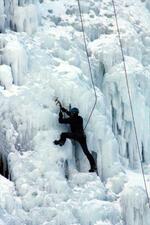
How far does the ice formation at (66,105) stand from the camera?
11.0 metres

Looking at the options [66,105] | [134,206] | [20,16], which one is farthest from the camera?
[20,16]

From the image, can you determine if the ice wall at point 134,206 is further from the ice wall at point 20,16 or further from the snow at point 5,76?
the ice wall at point 20,16

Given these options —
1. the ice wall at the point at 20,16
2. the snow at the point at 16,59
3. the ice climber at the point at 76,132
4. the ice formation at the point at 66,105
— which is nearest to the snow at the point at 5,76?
the ice formation at the point at 66,105

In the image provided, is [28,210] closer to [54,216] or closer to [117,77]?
[54,216]

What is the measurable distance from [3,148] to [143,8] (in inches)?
258

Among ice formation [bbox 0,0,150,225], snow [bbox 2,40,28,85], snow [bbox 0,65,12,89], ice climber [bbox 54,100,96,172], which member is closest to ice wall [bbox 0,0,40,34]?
ice formation [bbox 0,0,150,225]

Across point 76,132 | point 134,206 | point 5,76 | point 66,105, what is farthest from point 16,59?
point 134,206

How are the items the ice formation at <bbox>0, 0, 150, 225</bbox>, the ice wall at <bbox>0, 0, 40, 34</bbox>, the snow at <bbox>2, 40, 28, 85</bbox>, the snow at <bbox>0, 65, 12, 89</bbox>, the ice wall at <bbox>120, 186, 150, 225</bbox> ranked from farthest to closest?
the ice wall at <bbox>0, 0, 40, 34</bbox> < the snow at <bbox>2, 40, 28, 85</bbox> < the snow at <bbox>0, 65, 12, 89</bbox> < the ice wall at <bbox>120, 186, 150, 225</bbox> < the ice formation at <bbox>0, 0, 150, 225</bbox>

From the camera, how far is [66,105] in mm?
12344

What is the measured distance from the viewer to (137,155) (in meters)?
13.5

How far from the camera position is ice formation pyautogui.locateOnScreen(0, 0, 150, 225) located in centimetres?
1104

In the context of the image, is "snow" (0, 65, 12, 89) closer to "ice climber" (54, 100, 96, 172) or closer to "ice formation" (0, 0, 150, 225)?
"ice formation" (0, 0, 150, 225)

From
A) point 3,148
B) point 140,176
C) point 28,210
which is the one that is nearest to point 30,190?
point 28,210

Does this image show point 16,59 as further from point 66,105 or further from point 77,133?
point 77,133
